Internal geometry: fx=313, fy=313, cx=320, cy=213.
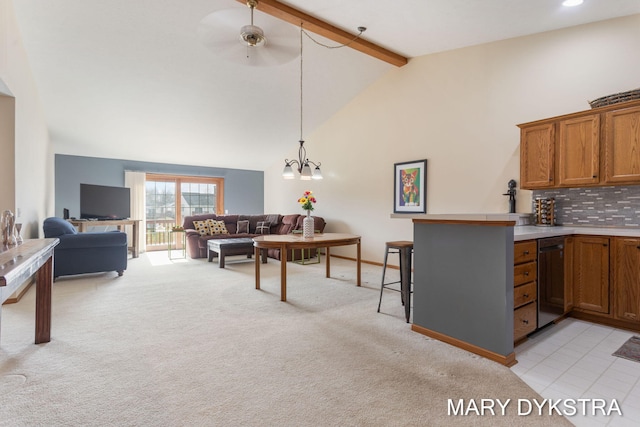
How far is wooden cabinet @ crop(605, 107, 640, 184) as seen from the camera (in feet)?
9.55

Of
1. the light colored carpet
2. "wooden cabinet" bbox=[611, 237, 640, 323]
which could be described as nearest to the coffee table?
the light colored carpet

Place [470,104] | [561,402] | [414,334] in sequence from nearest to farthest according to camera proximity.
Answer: [561,402] < [414,334] < [470,104]

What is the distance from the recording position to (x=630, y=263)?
9.14 ft

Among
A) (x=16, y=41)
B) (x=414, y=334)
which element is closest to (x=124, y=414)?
(x=414, y=334)

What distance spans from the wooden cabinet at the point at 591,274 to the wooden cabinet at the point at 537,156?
77 cm

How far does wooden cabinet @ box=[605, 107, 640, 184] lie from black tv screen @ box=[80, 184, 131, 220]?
7849 millimetres

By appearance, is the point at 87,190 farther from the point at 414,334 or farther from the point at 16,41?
the point at 414,334

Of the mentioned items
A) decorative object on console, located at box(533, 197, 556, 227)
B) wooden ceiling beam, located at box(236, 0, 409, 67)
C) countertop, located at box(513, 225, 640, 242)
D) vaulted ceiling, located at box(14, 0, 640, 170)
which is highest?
wooden ceiling beam, located at box(236, 0, 409, 67)

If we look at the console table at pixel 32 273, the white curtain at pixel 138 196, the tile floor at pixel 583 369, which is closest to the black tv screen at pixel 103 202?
the white curtain at pixel 138 196

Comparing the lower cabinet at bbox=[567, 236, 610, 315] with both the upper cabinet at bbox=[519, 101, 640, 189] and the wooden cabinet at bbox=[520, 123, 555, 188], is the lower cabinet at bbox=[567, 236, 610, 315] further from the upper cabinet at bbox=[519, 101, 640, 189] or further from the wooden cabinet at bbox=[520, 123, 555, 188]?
the wooden cabinet at bbox=[520, 123, 555, 188]

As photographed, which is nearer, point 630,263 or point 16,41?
point 630,263

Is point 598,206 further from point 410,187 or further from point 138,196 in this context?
point 138,196

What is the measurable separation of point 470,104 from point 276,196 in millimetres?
5509

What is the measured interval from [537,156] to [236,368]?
12.4ft
